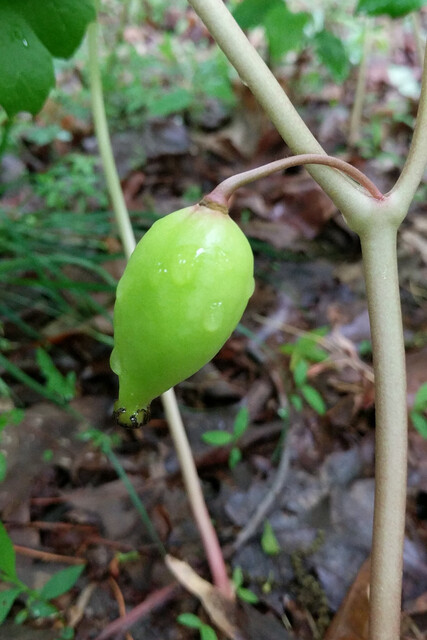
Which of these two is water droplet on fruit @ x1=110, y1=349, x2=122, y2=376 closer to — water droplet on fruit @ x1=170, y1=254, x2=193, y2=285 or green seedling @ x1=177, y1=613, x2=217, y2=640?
water droplet on fruit @ x1=170, y1=254, x2=193, y2=285

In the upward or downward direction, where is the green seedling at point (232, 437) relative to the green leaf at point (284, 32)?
downward

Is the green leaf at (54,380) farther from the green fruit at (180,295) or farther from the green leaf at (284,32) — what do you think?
the green leaf at (284,32)

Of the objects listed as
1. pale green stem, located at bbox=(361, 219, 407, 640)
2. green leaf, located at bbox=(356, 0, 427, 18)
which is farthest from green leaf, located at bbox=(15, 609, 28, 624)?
green leaf, located at bbox=(356, 0, 427, 18)

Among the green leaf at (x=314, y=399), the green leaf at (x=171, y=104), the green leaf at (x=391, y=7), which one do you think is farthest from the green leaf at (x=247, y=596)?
the green leaf at (x=171, y=104)

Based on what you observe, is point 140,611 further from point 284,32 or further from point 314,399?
point 284,32

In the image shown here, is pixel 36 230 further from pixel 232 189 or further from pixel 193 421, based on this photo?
pixel 232 189

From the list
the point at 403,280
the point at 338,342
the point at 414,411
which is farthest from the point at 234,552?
the point at 403,280

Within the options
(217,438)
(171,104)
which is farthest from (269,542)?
(171,104)
